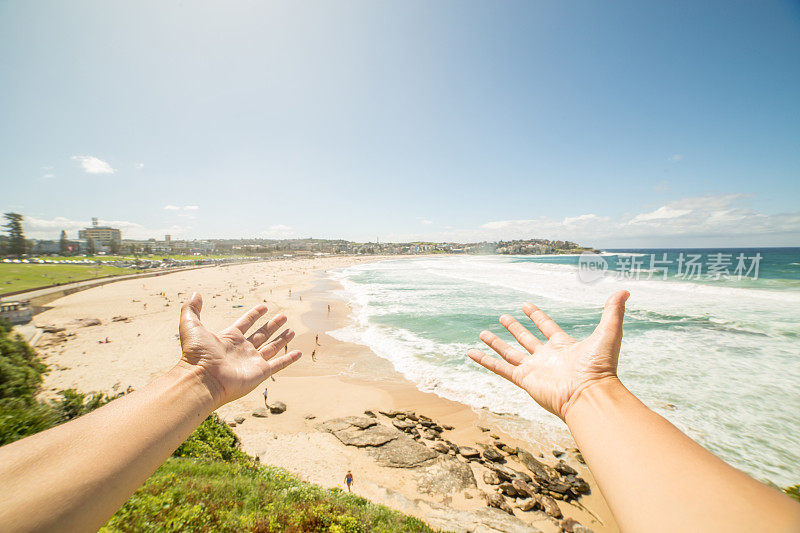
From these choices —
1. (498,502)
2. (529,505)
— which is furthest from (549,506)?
(498,502)

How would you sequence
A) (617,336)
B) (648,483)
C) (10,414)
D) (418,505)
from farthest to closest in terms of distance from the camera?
(418,505), (10,414), (617,336), (648,483)

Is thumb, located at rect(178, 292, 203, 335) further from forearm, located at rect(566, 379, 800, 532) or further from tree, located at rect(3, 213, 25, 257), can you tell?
tree, located at rect(3, 213, 25, 257)

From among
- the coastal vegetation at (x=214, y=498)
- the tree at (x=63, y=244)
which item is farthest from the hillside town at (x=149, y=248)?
the coastal vegetation at (x=214, y=498)

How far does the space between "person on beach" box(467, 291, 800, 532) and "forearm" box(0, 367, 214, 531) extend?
266 centimetres

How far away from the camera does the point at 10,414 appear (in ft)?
14.8

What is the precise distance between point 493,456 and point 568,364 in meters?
8.17

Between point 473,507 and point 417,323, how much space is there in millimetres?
14932

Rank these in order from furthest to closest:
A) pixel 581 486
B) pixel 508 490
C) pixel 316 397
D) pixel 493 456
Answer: pixel 316 397 → pixel 493 456 → pixel 581 486 → pixel 508 490

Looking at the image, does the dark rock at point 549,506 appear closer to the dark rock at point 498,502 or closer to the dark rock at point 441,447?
the dark rock at point 498,502

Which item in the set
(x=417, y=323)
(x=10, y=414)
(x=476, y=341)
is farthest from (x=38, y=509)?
(x=417, y=323)

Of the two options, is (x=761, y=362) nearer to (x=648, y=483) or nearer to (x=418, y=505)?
(x=418, y=505)

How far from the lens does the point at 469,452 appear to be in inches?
346

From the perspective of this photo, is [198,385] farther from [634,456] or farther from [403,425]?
[403,425]

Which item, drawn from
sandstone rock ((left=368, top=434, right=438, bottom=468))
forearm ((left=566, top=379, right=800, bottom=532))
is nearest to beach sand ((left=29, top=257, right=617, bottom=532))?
sandstone rock ((left=368, top=434, right=438, bottom=468))
